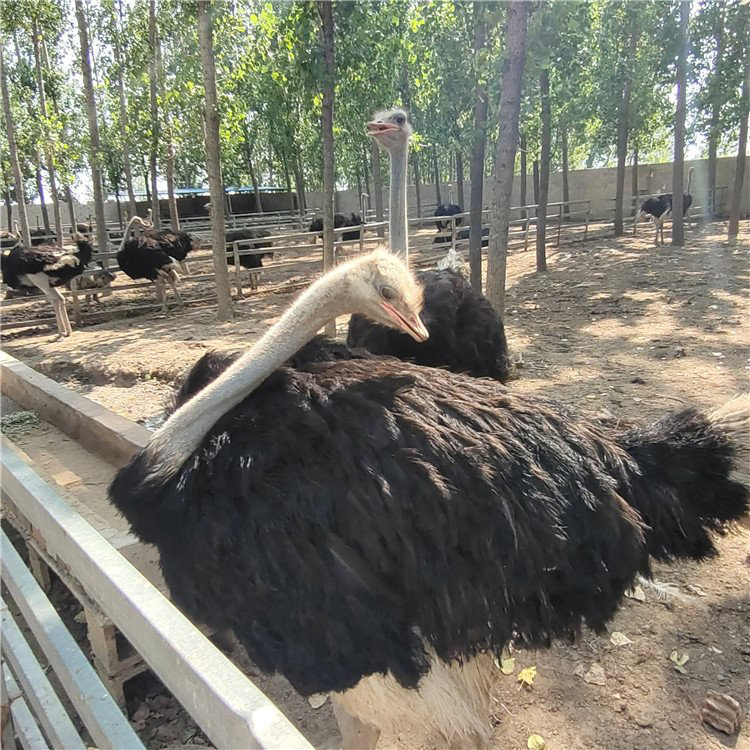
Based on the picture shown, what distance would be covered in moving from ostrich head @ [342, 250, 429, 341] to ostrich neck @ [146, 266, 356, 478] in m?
0.02

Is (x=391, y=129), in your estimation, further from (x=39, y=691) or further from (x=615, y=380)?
(x=39, y=691)

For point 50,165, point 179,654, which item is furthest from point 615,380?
point 50,165

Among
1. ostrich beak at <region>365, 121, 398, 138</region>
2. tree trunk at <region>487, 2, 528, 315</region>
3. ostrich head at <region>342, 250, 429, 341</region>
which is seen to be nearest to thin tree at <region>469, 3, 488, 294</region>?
tree trunk at <region>487, 2, 528, 315</region>

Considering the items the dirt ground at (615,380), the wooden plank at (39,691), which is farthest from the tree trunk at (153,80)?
the wooden plank at (39,691)

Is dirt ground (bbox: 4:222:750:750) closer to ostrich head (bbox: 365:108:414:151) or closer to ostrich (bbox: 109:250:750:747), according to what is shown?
ostrich (bbox: 109:250:750:747)

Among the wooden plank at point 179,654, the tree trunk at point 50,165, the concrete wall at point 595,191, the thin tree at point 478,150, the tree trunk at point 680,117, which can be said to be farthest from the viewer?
the concrete wall at point 595,191

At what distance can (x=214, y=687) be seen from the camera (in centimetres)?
66

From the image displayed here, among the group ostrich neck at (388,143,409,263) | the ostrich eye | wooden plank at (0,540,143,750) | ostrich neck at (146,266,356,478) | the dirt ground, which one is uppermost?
ostrich neck at (388,143,409,263)

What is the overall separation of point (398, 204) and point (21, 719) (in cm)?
267

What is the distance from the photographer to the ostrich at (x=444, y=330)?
9.36 ft

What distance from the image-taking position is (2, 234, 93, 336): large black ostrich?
718cm

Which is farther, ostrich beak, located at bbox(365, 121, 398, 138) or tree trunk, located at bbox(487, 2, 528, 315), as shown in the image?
tree trunk, located at bbox(487, 2, 528, 315)

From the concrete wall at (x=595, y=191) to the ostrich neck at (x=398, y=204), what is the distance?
44.5 ft

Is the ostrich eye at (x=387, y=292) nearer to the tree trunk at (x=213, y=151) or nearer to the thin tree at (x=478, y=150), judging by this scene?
the thin tree at (x=478, y=150)
